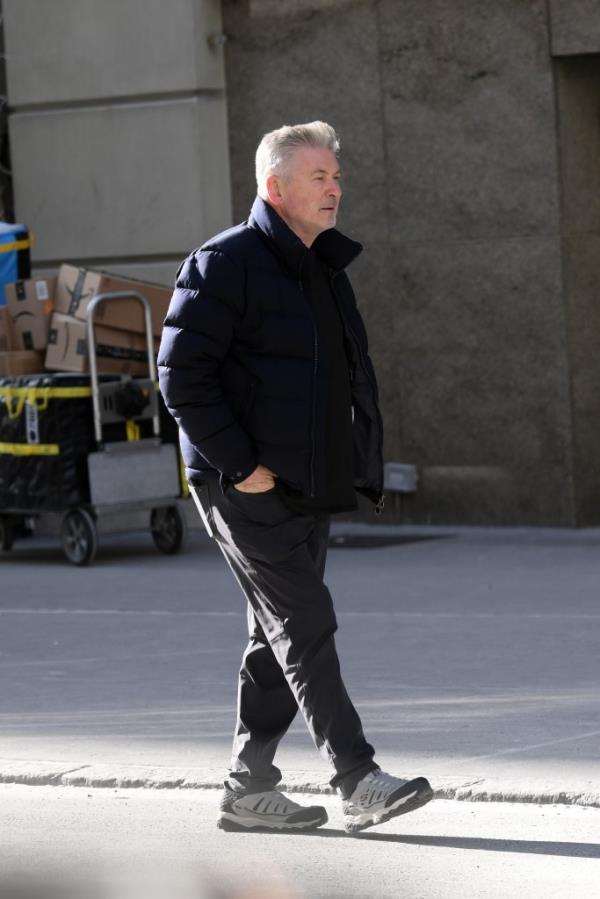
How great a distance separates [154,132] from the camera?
1437 centimetres

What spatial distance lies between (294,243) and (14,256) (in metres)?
7.95

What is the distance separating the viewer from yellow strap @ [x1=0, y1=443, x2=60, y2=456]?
12219 millimetres

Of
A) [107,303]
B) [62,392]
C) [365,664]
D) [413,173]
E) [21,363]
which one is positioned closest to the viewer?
[365,664]

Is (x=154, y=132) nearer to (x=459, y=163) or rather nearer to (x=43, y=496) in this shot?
(x=459, y=163)

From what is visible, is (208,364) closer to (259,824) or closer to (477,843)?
(259,824)

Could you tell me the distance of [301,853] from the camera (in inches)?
213

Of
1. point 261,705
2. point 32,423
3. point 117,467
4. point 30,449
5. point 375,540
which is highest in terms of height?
point 32,423

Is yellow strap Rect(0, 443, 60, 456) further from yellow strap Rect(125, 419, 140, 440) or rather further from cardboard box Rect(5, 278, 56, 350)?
cardboard box Rect(5, 278, 56, 350)

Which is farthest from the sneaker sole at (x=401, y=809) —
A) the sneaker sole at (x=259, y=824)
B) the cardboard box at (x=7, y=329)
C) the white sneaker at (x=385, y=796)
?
the cardboard box at (x=7, y=329)

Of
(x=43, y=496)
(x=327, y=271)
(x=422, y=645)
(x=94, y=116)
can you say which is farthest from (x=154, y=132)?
(x=327, y=271)

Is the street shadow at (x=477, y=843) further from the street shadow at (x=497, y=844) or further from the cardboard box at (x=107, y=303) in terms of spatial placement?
the cardboard box at (x=107, y=303)

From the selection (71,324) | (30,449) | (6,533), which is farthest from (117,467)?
(6,533)

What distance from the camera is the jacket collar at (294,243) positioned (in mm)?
5488

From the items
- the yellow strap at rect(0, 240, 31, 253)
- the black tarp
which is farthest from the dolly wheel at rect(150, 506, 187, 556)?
the yellow strap at rect(0, 240, 31, 253)
